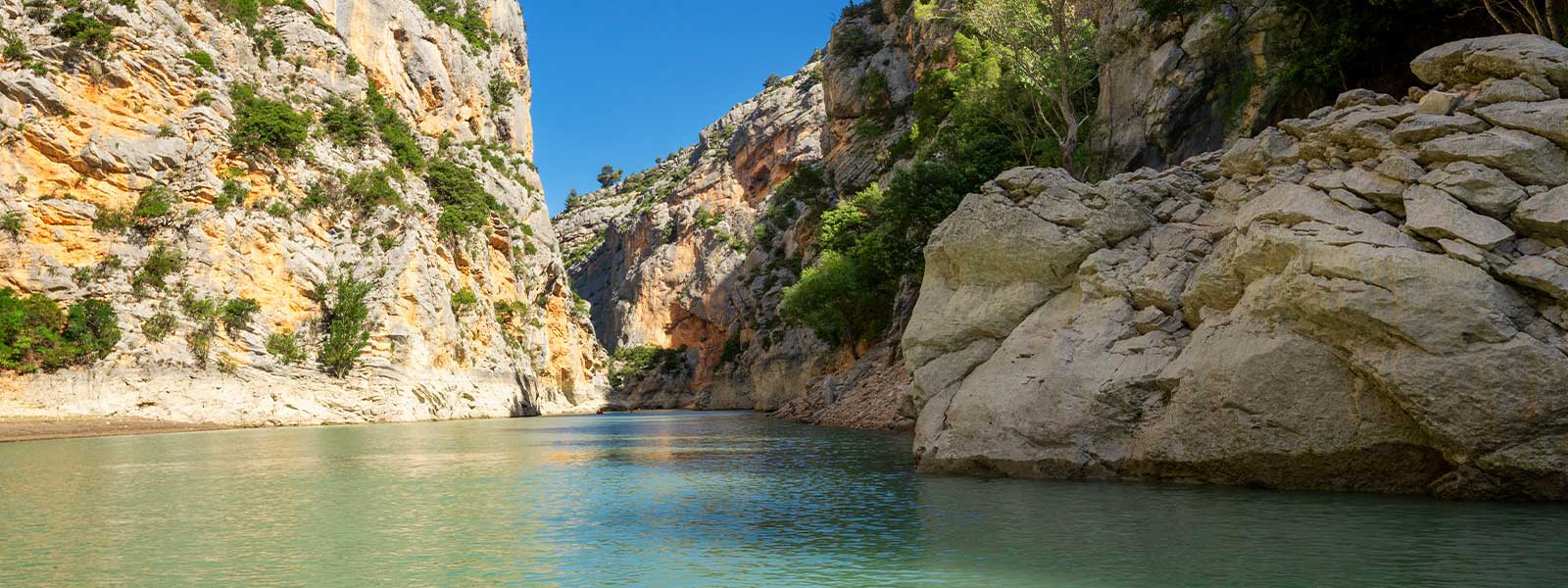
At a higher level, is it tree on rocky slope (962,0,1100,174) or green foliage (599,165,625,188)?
green foliage (599,165,625,188)

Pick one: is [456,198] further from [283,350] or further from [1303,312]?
[1303,312]

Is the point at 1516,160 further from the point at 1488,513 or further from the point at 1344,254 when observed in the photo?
the point at 1488,513

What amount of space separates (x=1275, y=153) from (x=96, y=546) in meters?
17.8

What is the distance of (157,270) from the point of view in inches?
1825

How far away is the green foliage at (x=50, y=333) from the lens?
39.5m

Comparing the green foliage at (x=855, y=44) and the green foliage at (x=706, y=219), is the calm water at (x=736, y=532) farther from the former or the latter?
the green foliage at (x=706, y=219)

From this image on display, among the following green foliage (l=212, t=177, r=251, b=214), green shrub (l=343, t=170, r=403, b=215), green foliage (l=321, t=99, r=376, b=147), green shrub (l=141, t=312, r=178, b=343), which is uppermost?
green foliage (l=321, t=99, r=376, b=147)

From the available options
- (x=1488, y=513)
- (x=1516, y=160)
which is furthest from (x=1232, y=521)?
(x=1516, y=160)

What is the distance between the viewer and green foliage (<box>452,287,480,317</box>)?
213ft

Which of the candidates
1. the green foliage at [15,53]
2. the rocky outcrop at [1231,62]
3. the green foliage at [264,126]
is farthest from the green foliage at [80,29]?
the rocky outcrop at [1231,62]

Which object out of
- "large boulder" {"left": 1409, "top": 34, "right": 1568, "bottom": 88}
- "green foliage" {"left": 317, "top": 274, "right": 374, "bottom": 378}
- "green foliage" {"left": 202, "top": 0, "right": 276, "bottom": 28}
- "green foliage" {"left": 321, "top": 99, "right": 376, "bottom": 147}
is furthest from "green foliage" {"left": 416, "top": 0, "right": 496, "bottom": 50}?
"large boulder" {"left": 1409, "top": 34, "right": 1568, "bottom": 88}

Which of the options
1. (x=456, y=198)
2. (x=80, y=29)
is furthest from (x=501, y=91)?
(x=80, y=29)

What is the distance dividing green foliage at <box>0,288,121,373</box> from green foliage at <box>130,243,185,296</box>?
7.35ft

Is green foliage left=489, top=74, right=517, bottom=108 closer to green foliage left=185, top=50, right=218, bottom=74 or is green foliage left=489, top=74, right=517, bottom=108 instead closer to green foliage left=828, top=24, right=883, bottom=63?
green foliage left=828, top=24, right=883, bottom=63
